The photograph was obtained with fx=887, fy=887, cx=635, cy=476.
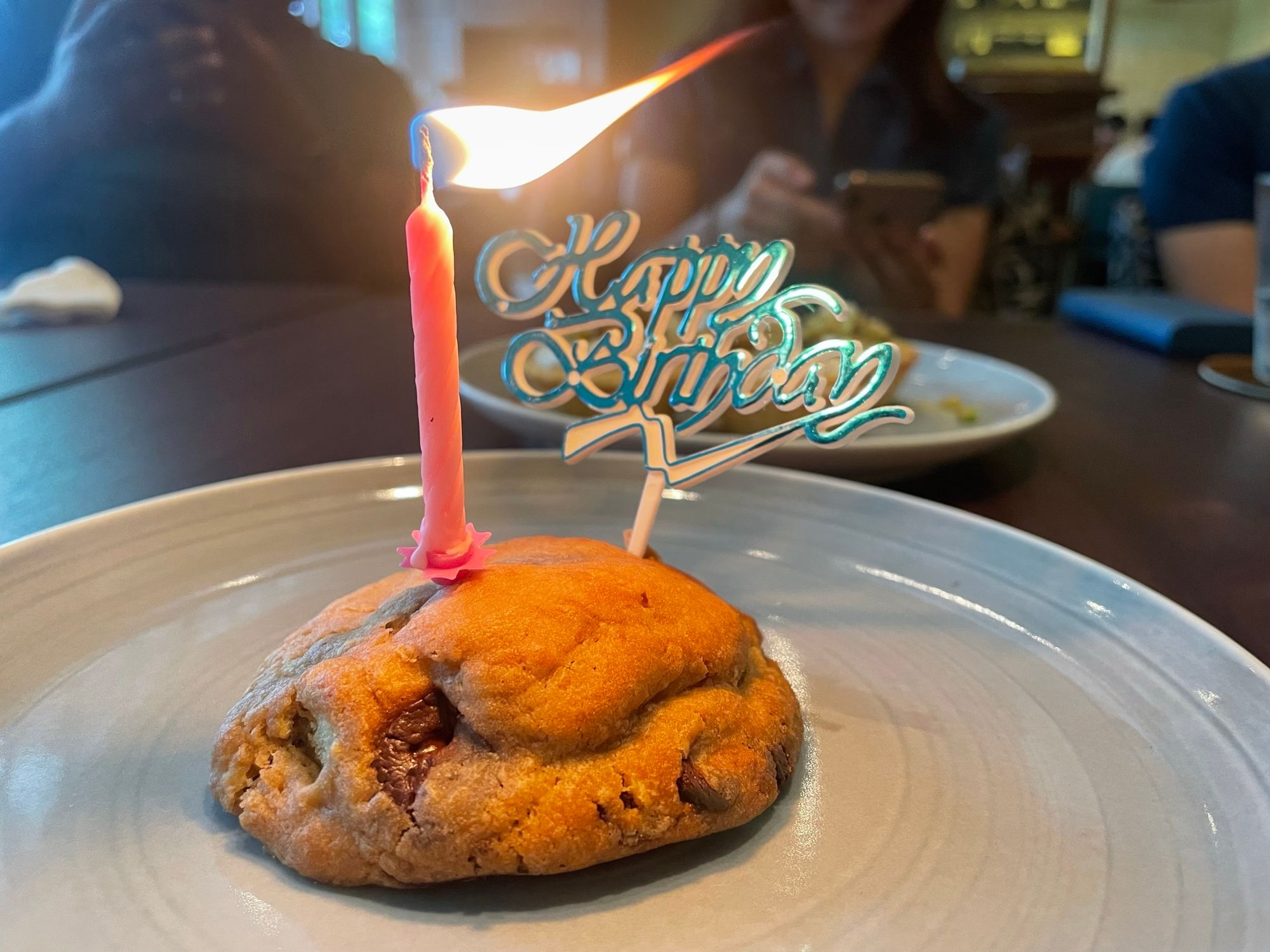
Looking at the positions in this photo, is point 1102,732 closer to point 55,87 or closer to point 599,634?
point 599,634

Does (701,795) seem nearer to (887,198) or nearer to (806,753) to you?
(806,753)

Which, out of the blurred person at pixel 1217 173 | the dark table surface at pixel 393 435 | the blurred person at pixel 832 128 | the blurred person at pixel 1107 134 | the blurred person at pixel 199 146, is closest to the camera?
the dark table surface at pixel 393 435

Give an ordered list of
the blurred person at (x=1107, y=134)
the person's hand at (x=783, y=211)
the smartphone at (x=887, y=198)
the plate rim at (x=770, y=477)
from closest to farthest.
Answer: the plate rim at (x=770, y=477)
the smartphone at (x=887, y=198)
the person's hand at (x=783, y=211)
the blurred person at (x=1107, y=134)

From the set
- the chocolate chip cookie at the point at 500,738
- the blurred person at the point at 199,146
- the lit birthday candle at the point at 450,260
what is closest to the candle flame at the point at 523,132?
the lit birthday candle at the point at 450,260

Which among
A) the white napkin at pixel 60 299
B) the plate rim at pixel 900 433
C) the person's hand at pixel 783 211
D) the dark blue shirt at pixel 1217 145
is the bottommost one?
the plate rim at pixel 900 433

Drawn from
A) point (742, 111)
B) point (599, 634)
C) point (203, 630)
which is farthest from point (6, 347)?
point (742, 111)

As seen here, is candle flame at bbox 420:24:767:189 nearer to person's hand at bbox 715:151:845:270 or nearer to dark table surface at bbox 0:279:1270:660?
dark table surface at bbox 0:279:1270:660

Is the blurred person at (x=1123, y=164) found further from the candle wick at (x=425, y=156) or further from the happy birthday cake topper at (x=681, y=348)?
the candle wick at (x=425, y=156)
